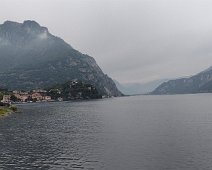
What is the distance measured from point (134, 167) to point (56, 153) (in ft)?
86.1

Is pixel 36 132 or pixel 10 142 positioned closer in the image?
pixel 10 142

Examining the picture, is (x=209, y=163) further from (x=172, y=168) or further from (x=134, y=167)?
(x=134, y=167)

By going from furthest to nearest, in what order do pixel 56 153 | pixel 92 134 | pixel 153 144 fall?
pixel 92 134
pixel 153 144
pixel 56 153

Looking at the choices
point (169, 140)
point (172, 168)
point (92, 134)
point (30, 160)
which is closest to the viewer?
point (172, 168)

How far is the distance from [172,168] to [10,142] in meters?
58.5

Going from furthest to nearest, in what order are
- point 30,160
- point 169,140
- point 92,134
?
point 92,134
point 169,140
point 30,160

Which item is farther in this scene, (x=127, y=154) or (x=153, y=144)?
(x=153, y=144)

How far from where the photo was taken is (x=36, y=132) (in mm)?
134125

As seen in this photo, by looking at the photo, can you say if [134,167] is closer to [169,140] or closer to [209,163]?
[209,163]

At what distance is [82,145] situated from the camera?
102125 millimetres

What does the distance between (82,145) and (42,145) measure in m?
12.4

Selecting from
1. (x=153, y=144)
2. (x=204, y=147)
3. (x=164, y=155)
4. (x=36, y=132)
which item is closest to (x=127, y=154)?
(x=164, y=155)

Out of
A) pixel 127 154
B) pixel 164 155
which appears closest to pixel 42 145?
pixel 127 154

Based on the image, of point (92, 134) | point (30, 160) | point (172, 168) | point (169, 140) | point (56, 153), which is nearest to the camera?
point (172, 168)
